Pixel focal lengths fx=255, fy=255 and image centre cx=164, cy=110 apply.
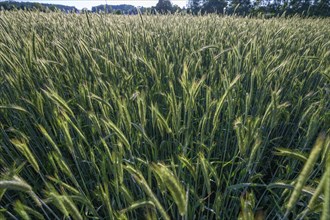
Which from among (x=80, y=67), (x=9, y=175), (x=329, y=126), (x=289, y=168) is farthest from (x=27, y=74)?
(x=329, y=126)

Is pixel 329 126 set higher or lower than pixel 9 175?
lower

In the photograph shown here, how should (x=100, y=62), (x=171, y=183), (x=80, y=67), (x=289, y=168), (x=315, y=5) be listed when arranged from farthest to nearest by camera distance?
(x=315, y=5)
(x=100, y=62)
(x=80, y=67)
(x=289, y=168)
(x=171, y=183)

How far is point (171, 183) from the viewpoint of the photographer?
→ 378 millimetres

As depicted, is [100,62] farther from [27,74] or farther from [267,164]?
[267,164]

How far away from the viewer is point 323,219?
24cm

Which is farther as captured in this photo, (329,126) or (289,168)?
(329,126)

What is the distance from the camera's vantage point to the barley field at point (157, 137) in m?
0.59

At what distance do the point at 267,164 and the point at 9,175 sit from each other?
0.93 metres

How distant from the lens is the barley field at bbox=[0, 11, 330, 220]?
1.94 feet

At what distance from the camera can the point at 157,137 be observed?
1.02 metres

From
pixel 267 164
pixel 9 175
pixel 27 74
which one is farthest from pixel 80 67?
pixel 267 164

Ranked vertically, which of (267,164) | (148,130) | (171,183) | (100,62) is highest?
(171,183)

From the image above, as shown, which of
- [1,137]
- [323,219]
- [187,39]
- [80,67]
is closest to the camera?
[323,219]

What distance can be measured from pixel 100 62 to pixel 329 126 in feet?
3.69
